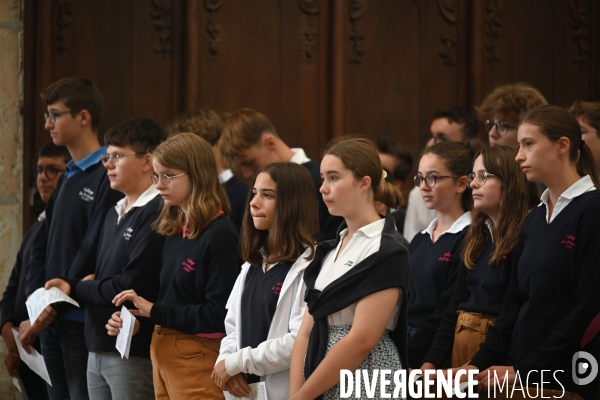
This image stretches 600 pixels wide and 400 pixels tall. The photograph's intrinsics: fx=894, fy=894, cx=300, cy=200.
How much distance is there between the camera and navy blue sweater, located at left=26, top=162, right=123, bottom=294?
420cm

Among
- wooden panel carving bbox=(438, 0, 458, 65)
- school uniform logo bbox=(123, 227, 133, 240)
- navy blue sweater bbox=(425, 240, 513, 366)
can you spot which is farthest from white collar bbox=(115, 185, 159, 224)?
wooden panel carving bbox=(438, 0, 458, 65)

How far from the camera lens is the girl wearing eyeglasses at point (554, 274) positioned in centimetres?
297

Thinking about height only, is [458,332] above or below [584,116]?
below

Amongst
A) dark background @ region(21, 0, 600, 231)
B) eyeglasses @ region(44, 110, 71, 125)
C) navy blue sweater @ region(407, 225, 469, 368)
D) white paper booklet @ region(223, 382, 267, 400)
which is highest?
dark background @ region(21, 0, 600, 231)

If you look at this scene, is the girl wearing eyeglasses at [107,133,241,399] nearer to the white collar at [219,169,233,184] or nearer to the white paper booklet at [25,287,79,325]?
the white paper booklet at [25,287,79,325]

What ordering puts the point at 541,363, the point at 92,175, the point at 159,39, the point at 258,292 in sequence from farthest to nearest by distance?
the point at 159,39 → the point at 92,175 → the point at 258,292 → the point at 541,363

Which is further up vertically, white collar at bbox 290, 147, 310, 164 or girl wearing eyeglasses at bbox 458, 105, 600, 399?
white collar at bbox 290, 147, 310, 164

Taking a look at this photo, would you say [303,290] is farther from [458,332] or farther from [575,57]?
[575,57]

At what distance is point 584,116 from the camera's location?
3715 millimetres

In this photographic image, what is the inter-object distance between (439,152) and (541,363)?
1.14 meters

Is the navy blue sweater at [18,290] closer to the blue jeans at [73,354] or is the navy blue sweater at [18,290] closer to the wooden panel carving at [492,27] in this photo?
the blue jeans at [73,354]

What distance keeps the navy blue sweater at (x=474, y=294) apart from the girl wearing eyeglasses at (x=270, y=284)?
2.03 feet

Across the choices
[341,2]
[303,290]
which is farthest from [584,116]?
[341,2]

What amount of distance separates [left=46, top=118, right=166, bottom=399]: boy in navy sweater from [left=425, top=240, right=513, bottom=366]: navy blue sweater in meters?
1.21
